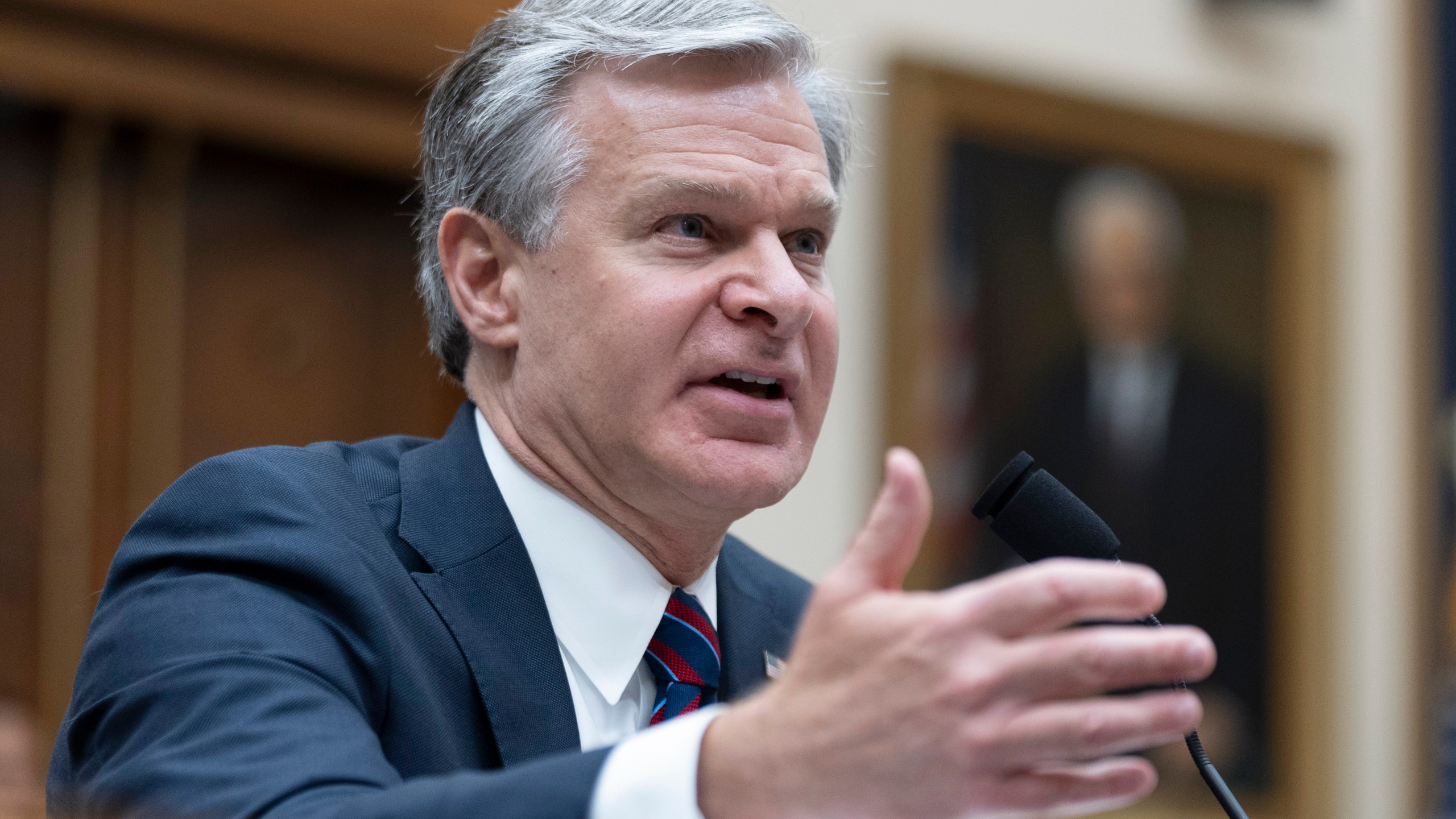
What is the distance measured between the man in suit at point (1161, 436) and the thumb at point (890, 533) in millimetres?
4210

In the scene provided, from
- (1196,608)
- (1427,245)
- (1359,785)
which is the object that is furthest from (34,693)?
(1427,245)

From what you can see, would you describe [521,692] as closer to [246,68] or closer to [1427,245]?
[246,68]

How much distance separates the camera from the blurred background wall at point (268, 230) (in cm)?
374

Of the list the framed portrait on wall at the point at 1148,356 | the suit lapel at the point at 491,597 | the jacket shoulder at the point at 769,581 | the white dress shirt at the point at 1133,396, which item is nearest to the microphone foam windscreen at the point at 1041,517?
the suit lapel at the point at 491,597

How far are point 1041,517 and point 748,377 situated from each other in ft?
1.50

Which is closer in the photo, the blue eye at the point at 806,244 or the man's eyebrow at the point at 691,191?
the man's eyebrow at the point at 691,191

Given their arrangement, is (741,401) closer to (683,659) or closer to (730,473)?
(730,473)

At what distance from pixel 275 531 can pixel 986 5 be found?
13.4 ft

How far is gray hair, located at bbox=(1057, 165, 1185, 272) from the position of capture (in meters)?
5.34

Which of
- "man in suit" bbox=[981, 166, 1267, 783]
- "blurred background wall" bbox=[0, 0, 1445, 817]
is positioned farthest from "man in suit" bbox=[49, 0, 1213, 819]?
"man in suit" bbox=[981, 166, 1267, 783]

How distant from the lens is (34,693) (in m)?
3.75

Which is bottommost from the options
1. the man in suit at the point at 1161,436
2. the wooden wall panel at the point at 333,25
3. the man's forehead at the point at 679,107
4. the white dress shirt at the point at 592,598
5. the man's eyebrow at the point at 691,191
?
the man in suit at the point at 1161,436

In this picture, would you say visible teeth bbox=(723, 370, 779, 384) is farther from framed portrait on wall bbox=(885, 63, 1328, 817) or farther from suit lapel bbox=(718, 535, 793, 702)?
framed portrait on wall bbox=(885, 63, 1328, 817)

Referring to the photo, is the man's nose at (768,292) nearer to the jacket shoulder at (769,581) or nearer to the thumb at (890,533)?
the jacket shoulder at (769,581)
